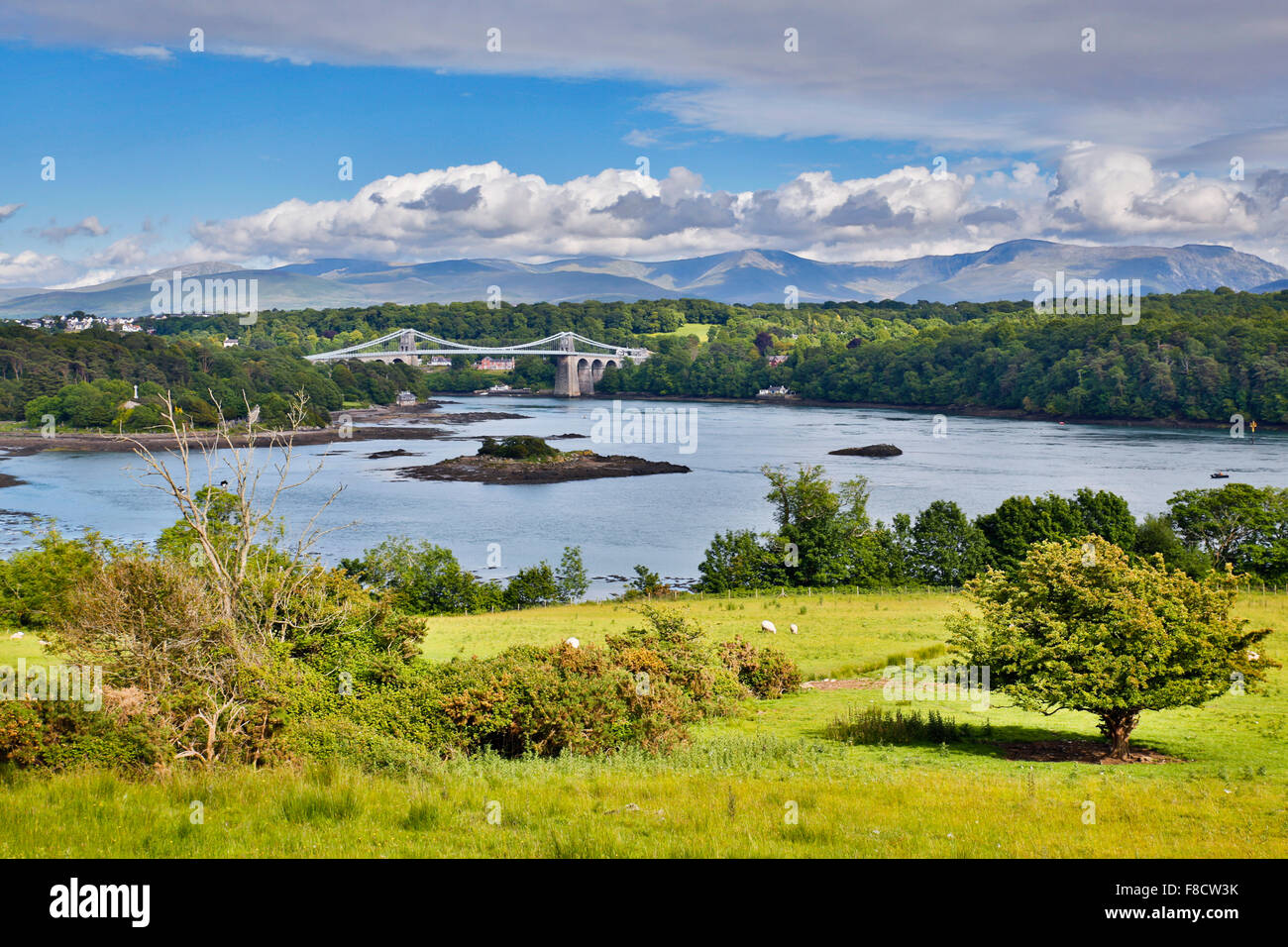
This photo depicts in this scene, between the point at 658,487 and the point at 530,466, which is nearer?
the point at 658,487

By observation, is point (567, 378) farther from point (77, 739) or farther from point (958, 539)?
point (77, 739)

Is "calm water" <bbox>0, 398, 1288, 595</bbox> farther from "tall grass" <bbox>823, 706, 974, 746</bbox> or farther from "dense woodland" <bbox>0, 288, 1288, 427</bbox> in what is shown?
"tall grass" <bbox>823, 706, 974, 746</bbox>

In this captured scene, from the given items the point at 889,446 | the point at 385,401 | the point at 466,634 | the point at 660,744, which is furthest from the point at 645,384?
the point at 660,744

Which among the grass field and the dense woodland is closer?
the grass field

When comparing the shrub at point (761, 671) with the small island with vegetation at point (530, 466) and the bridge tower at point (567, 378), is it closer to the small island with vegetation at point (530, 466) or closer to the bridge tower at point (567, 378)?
the small island with vegetation at point (530, 466)

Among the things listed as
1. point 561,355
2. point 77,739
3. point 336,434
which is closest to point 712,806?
point 77,739

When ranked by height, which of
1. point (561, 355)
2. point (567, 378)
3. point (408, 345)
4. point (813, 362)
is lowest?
point (567, 378)

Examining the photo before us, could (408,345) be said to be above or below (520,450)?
above

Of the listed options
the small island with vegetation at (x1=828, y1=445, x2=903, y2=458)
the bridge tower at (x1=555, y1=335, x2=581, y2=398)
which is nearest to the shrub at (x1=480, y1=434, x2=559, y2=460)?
the small island with vegetation at (x1=828, y1=445, x2=903, y2=458)
